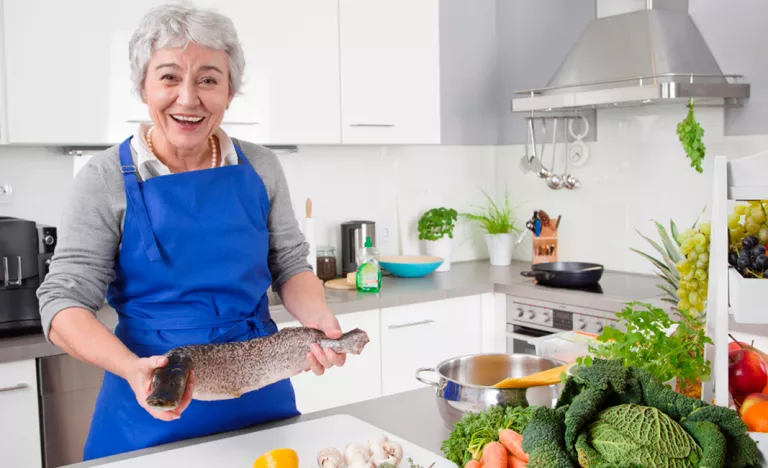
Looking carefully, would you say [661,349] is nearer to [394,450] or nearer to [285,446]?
[394,450]

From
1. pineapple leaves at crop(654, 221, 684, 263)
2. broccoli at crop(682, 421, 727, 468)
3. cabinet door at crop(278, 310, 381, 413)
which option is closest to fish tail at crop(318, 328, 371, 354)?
broccoli at crop(682, 421, 727, 468)

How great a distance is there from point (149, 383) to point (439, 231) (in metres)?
2.65

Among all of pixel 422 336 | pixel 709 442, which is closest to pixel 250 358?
pixel 709 442

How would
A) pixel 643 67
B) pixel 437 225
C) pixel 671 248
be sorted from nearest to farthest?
1. pixel 671 248
2. pixel 643 67
3. pixel 437 225

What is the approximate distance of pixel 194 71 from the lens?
5.58 feet

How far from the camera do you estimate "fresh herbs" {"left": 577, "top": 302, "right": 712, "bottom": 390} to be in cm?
135

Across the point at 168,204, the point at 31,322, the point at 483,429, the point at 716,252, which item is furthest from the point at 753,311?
the point at 31,322

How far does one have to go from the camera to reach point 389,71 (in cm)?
342

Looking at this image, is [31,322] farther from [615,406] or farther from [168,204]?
[615,406]

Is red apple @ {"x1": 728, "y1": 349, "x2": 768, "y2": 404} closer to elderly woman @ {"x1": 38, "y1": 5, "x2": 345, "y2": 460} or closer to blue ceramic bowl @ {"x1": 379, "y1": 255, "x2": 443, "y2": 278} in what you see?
elderly woman @ {"x1": 38, "y1": 5, "x2": 345, "y2": 460}

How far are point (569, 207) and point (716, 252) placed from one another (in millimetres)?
2651

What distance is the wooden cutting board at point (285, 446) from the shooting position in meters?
1.39

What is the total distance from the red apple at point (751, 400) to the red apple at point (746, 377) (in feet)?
0.18

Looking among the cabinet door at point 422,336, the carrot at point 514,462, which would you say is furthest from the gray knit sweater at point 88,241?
the cabinet door at point 422,336
